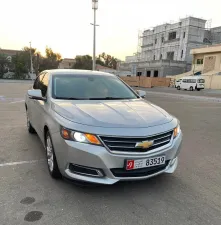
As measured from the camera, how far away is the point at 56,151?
9.77 ft

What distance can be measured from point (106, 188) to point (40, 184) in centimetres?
94

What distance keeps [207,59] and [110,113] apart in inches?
1627

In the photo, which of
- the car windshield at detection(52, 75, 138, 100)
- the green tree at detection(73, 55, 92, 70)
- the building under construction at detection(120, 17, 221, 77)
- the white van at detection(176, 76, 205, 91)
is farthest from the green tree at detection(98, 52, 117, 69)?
the car windshield at detection(52, 75, 138, 100)

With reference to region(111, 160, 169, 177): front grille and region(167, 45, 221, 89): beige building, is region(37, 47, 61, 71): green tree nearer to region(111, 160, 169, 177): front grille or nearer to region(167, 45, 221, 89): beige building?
region(167, 45, 221, 89): beige building

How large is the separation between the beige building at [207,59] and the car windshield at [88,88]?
36.4 metres

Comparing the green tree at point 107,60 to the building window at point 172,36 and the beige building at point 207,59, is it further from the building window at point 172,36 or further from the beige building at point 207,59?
the beige building at point 207,59

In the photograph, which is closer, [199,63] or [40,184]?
[40,184]

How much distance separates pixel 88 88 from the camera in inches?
161

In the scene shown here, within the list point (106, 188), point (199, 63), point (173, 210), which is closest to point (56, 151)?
point (106, 188)

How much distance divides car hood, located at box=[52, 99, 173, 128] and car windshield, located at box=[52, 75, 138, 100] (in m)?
0.30

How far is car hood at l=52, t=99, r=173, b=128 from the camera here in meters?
2.79

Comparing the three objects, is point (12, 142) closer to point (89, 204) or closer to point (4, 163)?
point (4, 163)

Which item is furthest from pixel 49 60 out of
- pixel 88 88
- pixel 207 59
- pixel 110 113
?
pixel 110 113

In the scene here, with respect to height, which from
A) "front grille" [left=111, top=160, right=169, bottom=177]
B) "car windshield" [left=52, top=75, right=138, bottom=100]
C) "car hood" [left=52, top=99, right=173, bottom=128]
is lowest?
"front grille" [left=111, top=160, right=169, bottom=177]
